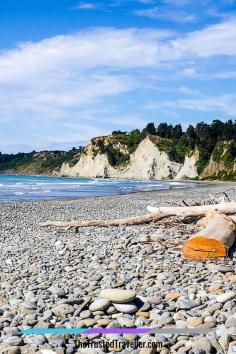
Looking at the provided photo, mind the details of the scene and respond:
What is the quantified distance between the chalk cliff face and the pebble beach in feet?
362

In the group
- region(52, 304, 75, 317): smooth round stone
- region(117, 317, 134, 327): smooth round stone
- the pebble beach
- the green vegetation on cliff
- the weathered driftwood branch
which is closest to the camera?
the pebble beach

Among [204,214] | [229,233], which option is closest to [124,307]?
[229,233]

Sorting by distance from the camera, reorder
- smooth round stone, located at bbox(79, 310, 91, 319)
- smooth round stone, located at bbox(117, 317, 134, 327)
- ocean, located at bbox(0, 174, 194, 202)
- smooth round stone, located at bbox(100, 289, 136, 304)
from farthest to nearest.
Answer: ocean, located at bbox(0, 174, 194, 202), smooth round stone, located at bbox(100, 289, 136, 304), smooth round stone, located at bbox(79, 310, 91, 319), smooth round stone, located at bbox(117, 317, 134, 327)

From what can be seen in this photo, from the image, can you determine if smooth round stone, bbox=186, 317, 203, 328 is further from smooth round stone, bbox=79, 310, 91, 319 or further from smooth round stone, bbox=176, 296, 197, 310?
smooth round stone, bbox=79, 310, 91, 319

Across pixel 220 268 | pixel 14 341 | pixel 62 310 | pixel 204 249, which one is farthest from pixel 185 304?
pixel 204 249

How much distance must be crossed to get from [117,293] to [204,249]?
3122mm

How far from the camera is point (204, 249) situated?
958 cm

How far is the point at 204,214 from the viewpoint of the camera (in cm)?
1362

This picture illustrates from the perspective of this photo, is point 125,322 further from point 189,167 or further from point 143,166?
point 143,166

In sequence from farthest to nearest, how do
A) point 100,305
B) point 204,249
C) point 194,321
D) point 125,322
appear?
1. point 204,249
2. point 100,305
3. point 125,322
4. point 194,321

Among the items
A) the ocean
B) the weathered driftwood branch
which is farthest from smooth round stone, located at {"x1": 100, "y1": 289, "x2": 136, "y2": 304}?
the ocean

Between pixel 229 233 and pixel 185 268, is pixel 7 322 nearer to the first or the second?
pixel 185 268

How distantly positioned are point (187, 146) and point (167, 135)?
2107 centimetres

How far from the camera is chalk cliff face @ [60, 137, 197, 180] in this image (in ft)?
418
